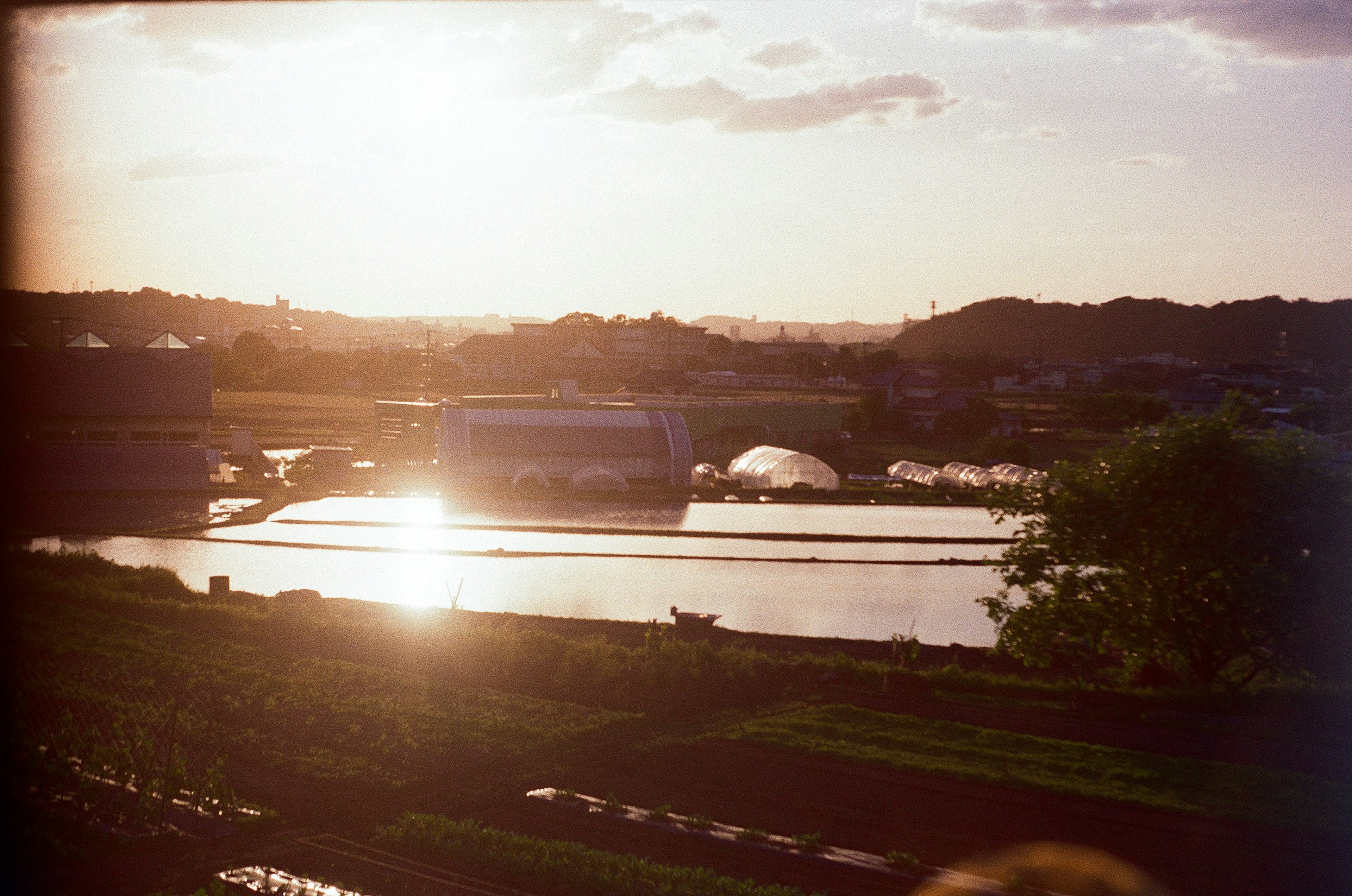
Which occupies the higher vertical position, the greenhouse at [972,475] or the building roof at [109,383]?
the building roof at [109,383]

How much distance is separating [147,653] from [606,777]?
422 centimetres

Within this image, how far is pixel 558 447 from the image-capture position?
2128 cm

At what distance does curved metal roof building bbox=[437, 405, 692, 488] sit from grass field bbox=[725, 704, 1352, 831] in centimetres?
1403

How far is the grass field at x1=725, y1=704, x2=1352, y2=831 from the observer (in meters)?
5.41

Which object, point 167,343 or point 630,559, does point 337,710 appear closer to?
point 630,559

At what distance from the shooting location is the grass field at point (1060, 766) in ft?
17.7

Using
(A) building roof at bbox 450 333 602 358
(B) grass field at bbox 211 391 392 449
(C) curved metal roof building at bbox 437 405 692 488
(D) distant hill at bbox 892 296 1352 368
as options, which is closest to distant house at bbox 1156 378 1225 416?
(D) distant hill at bbox 892 296 1352 368

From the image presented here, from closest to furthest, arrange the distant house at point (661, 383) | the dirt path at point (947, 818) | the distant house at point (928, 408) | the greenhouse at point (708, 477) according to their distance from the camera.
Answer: the dirt path at point (947, 818)
the greenhouse at point (708, 477)
the distant house at point (928, 408)
the distant house at point (661, 383)

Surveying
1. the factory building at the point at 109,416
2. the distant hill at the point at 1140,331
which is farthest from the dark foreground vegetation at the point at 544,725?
the distant hill at the point at 1140,331

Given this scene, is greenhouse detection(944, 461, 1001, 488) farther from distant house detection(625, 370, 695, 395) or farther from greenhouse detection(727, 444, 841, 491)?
distant house detection(625, 370, 695, 395)

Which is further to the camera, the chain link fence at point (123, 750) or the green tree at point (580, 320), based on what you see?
the green tree at point (580, 320)

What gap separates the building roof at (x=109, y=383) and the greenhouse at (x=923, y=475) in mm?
14495

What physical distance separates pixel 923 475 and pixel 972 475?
1.02 metres

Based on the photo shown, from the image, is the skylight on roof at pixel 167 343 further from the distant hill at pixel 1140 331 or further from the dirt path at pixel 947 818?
the distant hill at pixel 1140 331
